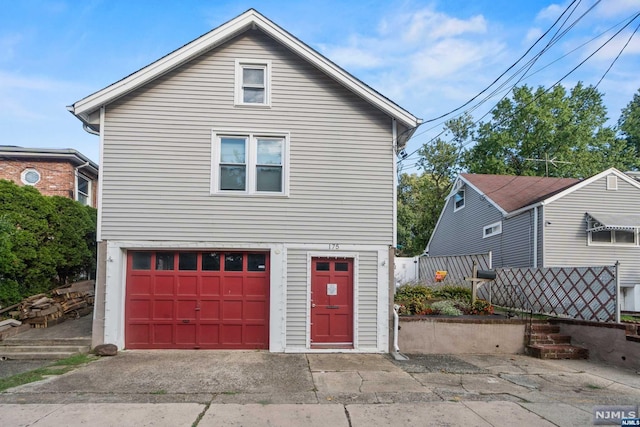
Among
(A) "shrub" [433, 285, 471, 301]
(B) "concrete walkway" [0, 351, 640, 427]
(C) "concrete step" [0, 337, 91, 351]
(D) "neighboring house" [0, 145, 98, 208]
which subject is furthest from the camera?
(D) "neighboring house" [0, 145, 98, 208]

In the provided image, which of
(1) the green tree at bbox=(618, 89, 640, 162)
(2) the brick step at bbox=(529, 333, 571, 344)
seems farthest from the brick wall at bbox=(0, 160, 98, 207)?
(1) the green tree at bbox=(618, 89, 640, 162)

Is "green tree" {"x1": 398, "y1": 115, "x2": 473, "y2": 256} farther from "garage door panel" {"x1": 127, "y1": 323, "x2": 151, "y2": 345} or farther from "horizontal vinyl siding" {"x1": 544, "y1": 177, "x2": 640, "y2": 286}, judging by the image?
"garage door panel" {"x1": 127, "y1": 323, "x2": 151, "y2": 345}

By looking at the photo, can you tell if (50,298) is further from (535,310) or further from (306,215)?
(535,310)

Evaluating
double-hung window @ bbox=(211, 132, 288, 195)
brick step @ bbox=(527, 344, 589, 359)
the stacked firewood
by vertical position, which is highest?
double-hung window @ bbox=(211, 132, 288, 195)

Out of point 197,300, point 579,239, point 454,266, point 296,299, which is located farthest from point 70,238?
point 579,239

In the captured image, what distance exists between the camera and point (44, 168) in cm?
1442

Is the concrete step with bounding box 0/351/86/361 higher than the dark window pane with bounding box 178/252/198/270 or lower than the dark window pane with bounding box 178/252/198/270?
lower

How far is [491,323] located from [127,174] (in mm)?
9173

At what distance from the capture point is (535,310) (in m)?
12.2

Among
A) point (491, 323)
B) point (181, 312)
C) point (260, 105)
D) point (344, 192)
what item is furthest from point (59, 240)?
point (491, 323)

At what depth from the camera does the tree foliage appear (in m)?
10.2

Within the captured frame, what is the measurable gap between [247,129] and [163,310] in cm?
462

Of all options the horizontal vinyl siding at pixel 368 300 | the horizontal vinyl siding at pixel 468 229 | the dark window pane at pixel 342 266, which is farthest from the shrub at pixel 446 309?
the horizontal vinyl siding at pixel 468 229

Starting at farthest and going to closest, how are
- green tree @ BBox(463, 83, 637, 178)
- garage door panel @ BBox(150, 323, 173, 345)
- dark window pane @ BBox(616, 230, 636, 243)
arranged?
green tree @ BBox(463, 83, 637, 178) < dark window pane @ BBox(616, 230, 636, 243) < garage door panel @ BBox(150, 323, 173, 345)
